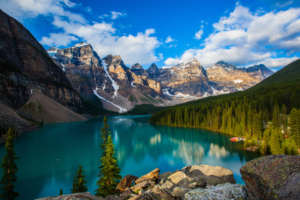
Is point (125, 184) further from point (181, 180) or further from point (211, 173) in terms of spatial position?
point (211, 173)

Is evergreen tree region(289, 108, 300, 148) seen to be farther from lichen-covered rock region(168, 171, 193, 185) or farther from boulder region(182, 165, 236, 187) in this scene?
lichen-covered rock region(168, 171, 193, 185)

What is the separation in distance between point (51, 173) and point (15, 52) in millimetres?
139203

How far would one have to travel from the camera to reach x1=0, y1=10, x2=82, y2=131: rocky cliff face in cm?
9706

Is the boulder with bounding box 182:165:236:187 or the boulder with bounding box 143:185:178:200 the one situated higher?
the boulder with bounding box 143:185:178:200

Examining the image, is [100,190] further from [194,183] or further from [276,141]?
[276,141]

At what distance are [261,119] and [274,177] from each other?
50798 millimetres

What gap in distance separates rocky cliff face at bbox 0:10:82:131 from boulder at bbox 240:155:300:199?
114404 mm

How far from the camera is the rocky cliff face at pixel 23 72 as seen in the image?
97.1 m

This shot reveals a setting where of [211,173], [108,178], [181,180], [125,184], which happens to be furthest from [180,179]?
[108,178]

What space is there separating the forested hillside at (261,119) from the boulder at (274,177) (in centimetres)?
3161

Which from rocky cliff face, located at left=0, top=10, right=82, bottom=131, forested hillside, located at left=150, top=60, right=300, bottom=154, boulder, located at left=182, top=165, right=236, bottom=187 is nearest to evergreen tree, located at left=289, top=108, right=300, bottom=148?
forested hillside, located at left=150, top=60, right=300, bottom=154

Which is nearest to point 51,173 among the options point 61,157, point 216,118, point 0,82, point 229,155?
point 61,157

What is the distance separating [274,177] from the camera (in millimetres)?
4793

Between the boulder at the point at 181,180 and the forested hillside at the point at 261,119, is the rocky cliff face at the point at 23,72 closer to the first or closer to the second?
the forested hillside at the point at 261,119
